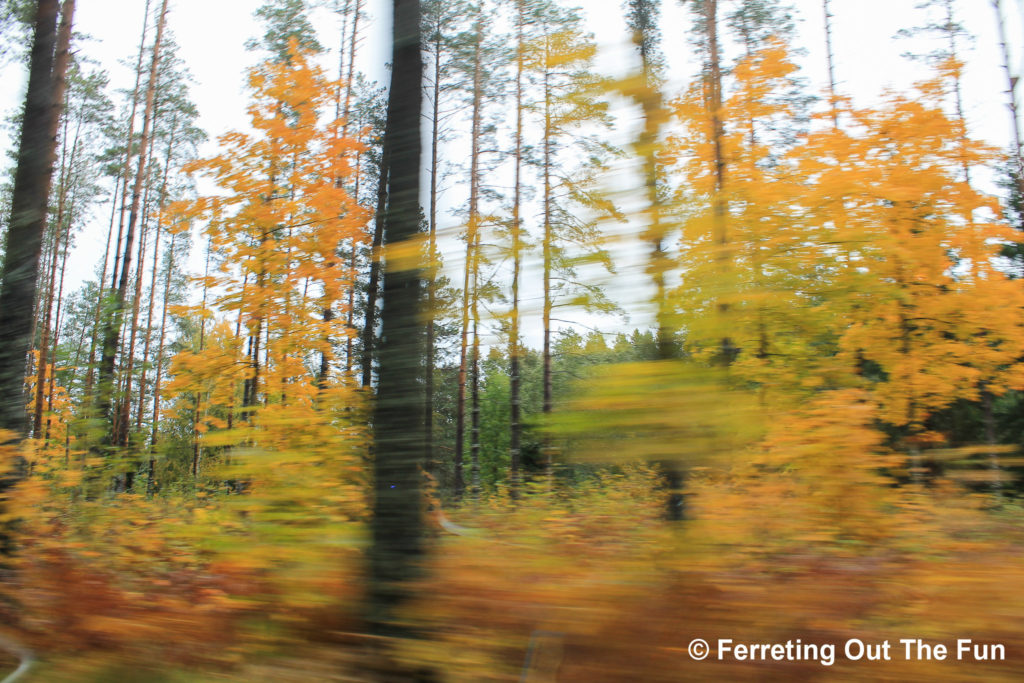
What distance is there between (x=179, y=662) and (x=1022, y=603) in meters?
3.86

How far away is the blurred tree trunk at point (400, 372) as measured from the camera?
8.59 ft

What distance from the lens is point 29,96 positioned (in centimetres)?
591

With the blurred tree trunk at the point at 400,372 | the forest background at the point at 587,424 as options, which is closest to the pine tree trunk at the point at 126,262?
the forest background at the point at 587,424

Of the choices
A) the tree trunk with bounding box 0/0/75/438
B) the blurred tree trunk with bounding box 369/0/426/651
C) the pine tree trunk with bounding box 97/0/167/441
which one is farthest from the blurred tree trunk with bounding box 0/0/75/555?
the blurred tree trunk with bounding box 369/0/426/651

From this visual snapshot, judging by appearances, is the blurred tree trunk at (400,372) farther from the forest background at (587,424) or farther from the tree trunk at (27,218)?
the tree trunk at (27,218)

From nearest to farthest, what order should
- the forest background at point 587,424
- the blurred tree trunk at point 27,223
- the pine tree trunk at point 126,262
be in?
the forest background at point 587,424 → the blurred tree trunk at point 27,223 → the pine tree trunk at point 126,262

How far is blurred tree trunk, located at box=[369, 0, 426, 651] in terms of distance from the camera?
2.62 m

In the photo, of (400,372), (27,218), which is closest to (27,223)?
(27,218)

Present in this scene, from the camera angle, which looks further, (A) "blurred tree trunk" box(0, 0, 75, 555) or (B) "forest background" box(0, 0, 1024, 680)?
(A) "blurred tree trunk" box(0, 0, 75, 555)

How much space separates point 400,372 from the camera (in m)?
2.82

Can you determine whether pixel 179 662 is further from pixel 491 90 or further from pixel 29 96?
pixel 491 90

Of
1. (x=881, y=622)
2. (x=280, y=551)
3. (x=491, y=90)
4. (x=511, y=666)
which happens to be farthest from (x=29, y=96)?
(x=491, y=90)

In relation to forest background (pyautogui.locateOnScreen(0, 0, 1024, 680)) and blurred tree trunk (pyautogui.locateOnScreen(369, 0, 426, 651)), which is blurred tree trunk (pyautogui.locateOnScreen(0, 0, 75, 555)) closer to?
forest background (pyautogui.locateOnScreen(0, 0, 1024, 680))

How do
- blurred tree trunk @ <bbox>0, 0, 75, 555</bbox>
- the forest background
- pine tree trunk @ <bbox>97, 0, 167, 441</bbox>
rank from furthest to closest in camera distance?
1. pine tree trunk @ <bbox>97, 0, 167, 441</bbox>
2. blurred tree trunk @ <bbox>0, 0, 75, 555</bbox>
3. the forest background
